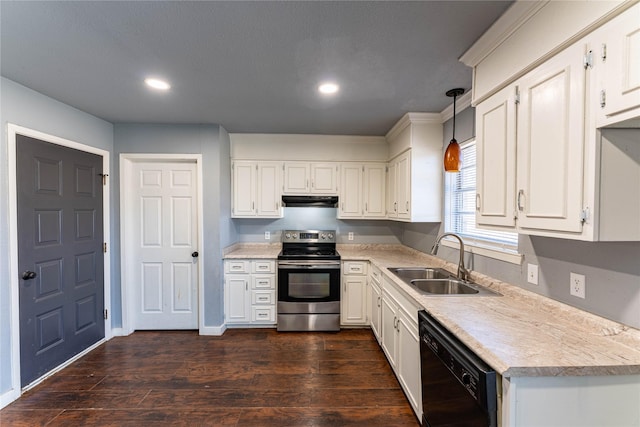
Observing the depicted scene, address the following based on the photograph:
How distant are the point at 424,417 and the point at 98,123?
394 cm

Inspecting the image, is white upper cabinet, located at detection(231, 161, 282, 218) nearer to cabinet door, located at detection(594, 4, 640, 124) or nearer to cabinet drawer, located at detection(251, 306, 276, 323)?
cabinet drawer, located at detection(251, 306, 276, 323)

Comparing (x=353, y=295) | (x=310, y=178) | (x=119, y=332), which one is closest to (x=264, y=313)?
(x=353, y=295)

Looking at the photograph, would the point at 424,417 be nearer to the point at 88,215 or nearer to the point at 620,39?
the point at 620,39

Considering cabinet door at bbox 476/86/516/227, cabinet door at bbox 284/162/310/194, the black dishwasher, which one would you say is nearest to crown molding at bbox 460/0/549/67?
cabinet door at bbox 476/86/516/227

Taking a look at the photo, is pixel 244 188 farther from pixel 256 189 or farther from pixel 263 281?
pixel 263 281

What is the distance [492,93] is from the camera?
63.6 inches

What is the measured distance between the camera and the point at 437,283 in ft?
7.75

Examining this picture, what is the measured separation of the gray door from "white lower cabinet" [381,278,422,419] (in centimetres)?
297

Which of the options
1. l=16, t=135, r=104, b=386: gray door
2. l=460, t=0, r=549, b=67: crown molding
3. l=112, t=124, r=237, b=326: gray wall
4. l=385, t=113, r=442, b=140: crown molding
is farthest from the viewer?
l=112, t=124, r=237, b=326: gray wall

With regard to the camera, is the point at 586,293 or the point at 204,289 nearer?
the point at 586,293

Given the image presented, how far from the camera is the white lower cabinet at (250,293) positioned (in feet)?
11.1

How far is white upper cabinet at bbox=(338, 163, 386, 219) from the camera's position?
3752 mm

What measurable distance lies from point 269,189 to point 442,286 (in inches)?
92.7

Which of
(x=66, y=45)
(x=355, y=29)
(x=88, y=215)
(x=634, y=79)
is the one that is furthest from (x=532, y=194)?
(x=88, y=215)
